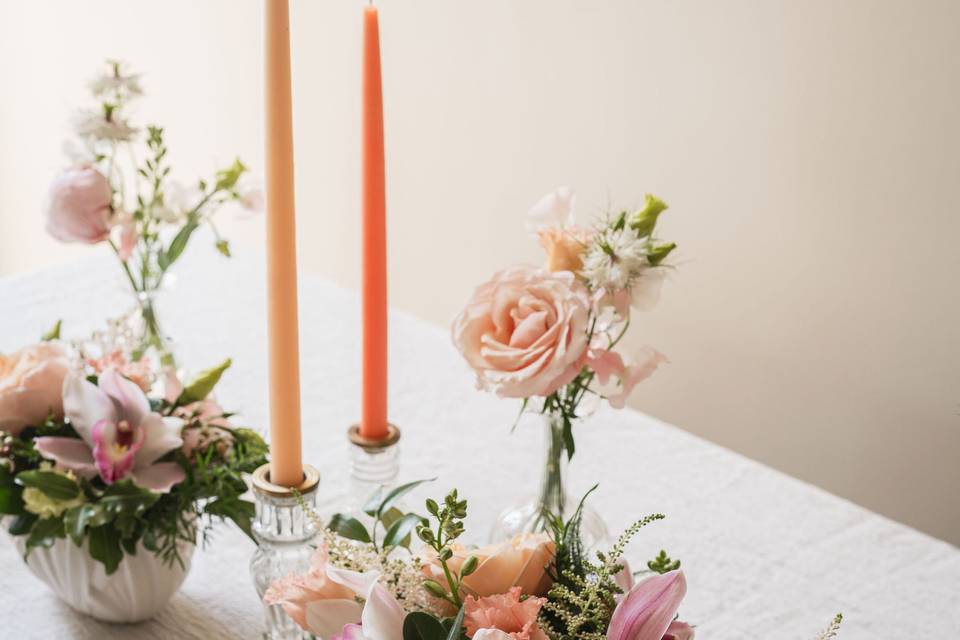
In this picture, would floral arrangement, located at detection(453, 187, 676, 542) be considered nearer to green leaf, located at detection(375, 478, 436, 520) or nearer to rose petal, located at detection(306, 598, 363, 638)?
green leaf, located at detection(375, 478, 436, 520)

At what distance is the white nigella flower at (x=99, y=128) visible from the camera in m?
1.03

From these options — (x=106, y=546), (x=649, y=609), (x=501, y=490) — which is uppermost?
(x=649, y=609)

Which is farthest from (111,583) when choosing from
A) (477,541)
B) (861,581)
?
(861,581)

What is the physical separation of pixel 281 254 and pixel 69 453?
0.74 feet

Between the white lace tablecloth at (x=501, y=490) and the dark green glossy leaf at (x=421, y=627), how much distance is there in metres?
0.33

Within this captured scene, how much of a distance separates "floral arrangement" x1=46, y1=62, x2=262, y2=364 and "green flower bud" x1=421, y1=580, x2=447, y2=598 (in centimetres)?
64

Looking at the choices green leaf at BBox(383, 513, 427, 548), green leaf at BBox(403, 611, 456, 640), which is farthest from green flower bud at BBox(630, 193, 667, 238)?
green leaf at BBox(403, 611, 456, 640)

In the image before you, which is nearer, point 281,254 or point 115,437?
point 281,254

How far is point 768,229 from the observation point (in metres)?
1.49

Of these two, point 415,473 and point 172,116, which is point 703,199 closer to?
point 415,473

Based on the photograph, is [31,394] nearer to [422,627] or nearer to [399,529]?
[399,529]

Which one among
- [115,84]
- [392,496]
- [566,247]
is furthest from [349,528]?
[115,84]

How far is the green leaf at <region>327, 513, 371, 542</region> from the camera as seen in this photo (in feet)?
2.05

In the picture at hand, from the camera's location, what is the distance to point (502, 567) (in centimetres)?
49
